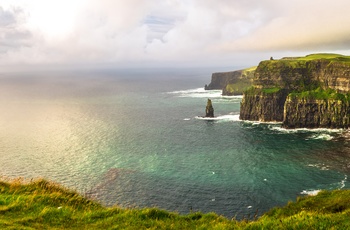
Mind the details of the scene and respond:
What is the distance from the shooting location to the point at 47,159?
97.8m

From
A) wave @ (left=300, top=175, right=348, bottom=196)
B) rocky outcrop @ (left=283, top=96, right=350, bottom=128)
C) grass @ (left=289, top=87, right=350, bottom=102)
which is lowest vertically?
wave @ (left=300, top=175, right=348, bottom=196)

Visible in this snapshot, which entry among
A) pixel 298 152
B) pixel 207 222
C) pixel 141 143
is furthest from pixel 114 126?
pixel 207 222

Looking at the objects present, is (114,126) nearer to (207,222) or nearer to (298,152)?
(298,152)

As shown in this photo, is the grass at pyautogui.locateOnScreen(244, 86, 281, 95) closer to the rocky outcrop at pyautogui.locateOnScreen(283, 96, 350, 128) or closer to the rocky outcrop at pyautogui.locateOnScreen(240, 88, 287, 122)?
the rocky outcrop at pyautogui.locateOnScreen(240, 88, 287, 122)

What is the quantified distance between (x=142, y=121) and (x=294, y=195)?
103 meters

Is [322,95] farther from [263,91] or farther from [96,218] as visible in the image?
[96,218]

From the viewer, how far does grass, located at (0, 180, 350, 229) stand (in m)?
16.5

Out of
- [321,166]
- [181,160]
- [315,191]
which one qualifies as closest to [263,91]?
[321,166]

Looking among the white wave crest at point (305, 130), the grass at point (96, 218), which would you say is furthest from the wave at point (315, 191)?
the white wave crest at point (305, 130)

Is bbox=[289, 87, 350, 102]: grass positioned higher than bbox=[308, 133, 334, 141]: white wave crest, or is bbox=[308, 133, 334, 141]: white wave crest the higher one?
bbox=[289, 87, 350, 102]: grass

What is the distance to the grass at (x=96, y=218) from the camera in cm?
1648

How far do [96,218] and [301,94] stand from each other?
15002cm

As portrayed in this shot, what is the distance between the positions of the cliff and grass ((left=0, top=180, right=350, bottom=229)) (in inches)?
5153

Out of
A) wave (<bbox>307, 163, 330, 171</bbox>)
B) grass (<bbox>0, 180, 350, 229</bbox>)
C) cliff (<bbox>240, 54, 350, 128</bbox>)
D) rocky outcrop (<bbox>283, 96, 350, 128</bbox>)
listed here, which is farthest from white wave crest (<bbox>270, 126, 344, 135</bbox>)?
grass (<bbox>0, 180, 350, 229</bbox>)
